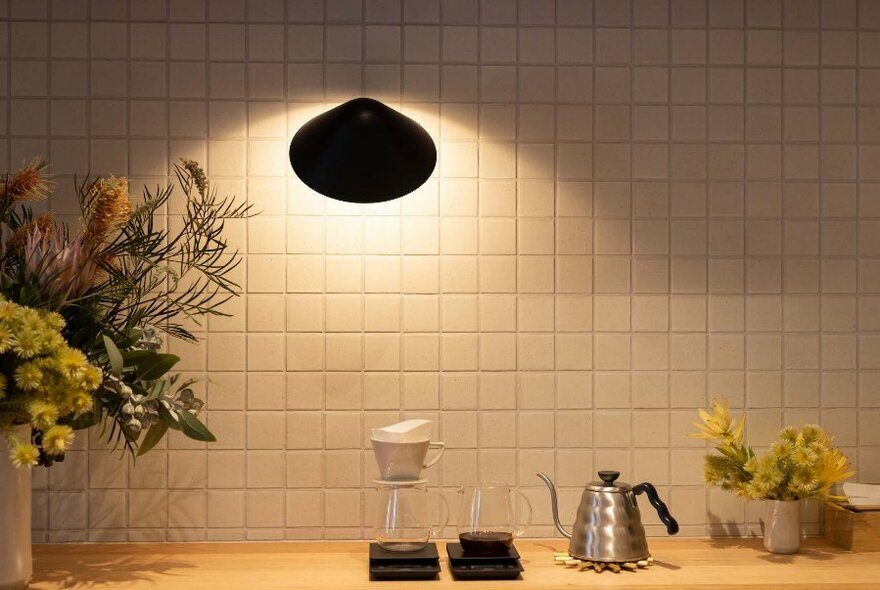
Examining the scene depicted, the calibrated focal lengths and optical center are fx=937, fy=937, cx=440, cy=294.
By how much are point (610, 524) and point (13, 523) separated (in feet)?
3.50

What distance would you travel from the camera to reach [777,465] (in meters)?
1.86

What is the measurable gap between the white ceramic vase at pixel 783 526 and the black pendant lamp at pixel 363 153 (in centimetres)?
96

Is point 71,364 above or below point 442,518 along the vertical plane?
above

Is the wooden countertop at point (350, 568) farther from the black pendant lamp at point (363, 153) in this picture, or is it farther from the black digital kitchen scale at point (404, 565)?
the black pendant lamp at point (363, 153)

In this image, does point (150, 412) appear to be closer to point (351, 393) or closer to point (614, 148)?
point (351, 393)

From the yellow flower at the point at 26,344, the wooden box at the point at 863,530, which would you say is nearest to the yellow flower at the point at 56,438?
the yellow flower at the point at 26,344

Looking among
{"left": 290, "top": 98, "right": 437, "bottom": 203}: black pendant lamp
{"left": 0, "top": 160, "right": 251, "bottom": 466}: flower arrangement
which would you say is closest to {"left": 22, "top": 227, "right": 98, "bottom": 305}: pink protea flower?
{"left": 0, "top": 160, "right": 251, "bottom": 466}: flower arrangement

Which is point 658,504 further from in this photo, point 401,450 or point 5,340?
point 5,340

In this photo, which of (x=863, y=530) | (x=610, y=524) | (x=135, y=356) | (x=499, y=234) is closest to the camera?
(x=135, y=356)

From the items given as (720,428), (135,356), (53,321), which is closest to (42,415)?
(53,321)

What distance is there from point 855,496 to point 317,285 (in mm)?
1221

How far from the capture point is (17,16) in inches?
78.3

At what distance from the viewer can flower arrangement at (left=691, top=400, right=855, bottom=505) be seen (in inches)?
72.8

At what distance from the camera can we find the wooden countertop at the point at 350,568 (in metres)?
1.68
